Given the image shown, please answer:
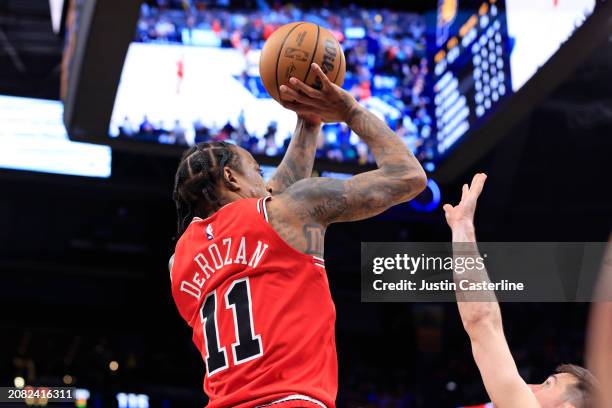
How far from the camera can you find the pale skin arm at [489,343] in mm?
2404

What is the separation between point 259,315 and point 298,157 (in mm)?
878

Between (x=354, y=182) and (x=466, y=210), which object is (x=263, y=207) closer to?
(x=354, y=182)

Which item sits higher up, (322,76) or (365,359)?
(322,76)

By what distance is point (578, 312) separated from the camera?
13531 mm

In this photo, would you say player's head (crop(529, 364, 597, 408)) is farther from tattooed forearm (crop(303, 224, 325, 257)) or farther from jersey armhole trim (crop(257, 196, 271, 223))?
jersey armhole trim (crop(257, 196, 271, 223))

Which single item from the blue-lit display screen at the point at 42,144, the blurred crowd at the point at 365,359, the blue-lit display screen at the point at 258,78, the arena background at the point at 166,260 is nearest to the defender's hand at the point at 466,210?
the blue-lit display screen at the point at 258,78

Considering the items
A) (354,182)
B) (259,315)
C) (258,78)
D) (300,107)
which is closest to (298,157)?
(300,107)

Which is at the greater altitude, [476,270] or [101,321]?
[476,270]

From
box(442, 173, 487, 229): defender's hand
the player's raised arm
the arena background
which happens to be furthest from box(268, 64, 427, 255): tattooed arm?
the arena background

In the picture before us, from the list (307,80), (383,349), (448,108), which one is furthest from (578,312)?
(307,80)

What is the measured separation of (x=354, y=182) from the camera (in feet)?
8.92

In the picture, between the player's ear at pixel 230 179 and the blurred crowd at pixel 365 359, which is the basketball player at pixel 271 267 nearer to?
the player's ear at pixel 230 179

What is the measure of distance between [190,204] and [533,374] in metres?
9.15

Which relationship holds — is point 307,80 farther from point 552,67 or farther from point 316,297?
point 552,67
